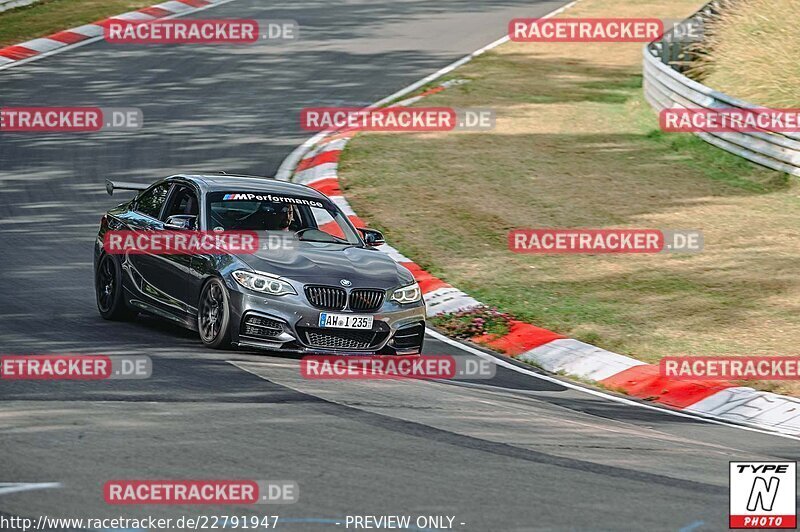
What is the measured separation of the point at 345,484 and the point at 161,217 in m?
5.88

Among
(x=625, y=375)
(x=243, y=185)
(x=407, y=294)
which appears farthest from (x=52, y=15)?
(x=625, y=375)

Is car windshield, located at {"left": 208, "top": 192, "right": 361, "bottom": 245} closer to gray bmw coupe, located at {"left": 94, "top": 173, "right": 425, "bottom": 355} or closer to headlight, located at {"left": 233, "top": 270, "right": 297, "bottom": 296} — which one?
gray bmw coupe, located at {"left": 94, "top": 173, "right": 425, "bottom": 355}

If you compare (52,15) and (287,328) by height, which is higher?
(52,15)

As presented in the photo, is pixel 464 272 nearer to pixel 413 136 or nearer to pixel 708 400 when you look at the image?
pixel 708 400

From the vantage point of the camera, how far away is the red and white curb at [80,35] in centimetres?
2725

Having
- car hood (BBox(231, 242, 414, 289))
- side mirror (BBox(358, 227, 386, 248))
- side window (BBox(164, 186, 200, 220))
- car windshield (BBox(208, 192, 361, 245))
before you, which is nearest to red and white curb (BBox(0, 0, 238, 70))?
side window (BBox(164, 186, 200, 220))

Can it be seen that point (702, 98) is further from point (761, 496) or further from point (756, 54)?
point (761, 496)

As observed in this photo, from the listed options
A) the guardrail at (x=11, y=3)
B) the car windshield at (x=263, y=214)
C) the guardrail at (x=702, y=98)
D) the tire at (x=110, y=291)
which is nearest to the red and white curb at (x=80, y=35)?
the guardrail at (x=11, y=3)

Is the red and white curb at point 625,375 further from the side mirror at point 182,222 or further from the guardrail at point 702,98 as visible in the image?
the guardrail at point 702,98

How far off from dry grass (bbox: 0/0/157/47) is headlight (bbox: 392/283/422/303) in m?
18.7

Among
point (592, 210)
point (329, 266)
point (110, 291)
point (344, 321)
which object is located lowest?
point (592, 210)

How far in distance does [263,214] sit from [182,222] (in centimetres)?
73

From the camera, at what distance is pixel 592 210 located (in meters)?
18.1

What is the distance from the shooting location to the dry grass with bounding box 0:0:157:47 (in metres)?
29.3
